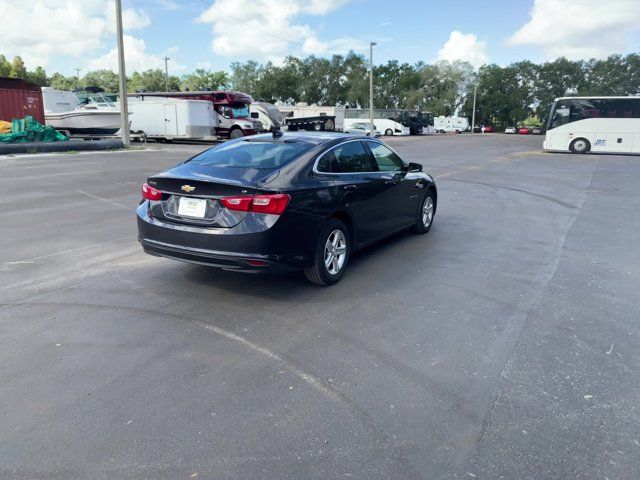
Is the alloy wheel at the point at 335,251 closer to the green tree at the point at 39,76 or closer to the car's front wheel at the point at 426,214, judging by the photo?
the car's front wheel at the point at 426,214

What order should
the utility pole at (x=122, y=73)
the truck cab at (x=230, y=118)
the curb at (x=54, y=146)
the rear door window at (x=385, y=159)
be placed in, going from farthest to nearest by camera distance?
the truck cab at (x=230, y=118), the utility pole at (x=122, y=73), the curb at (x=54, y=146), the rear door window at (x=385, y=159)

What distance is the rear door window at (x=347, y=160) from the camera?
5569 millimetres

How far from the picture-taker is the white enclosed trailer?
30141mm

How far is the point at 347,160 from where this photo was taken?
19.6 feet

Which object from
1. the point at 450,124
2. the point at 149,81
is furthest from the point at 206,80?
the point at 450,124

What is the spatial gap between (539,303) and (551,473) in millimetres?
2695

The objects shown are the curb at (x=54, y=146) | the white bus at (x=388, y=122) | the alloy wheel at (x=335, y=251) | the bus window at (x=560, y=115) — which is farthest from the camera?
the white bus at (x=388, y=122)

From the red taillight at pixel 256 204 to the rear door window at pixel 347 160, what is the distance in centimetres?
85

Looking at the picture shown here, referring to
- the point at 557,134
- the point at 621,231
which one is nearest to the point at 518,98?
the point at 557,134

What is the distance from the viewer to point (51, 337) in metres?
4.08

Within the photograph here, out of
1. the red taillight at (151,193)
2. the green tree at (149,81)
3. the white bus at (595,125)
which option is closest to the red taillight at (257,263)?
the red taillight at (151,193)

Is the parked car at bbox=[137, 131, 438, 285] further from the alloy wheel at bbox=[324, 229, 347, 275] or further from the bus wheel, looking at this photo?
the bus wheel

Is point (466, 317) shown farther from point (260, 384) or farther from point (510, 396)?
point (260, 384)

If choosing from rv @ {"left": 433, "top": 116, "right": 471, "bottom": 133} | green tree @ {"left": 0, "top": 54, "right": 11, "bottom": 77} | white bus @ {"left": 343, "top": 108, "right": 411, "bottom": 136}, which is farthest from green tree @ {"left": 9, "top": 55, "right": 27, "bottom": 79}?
rv @ {"left": 433, "top": 116, "right": 471, "bottom": 133}
